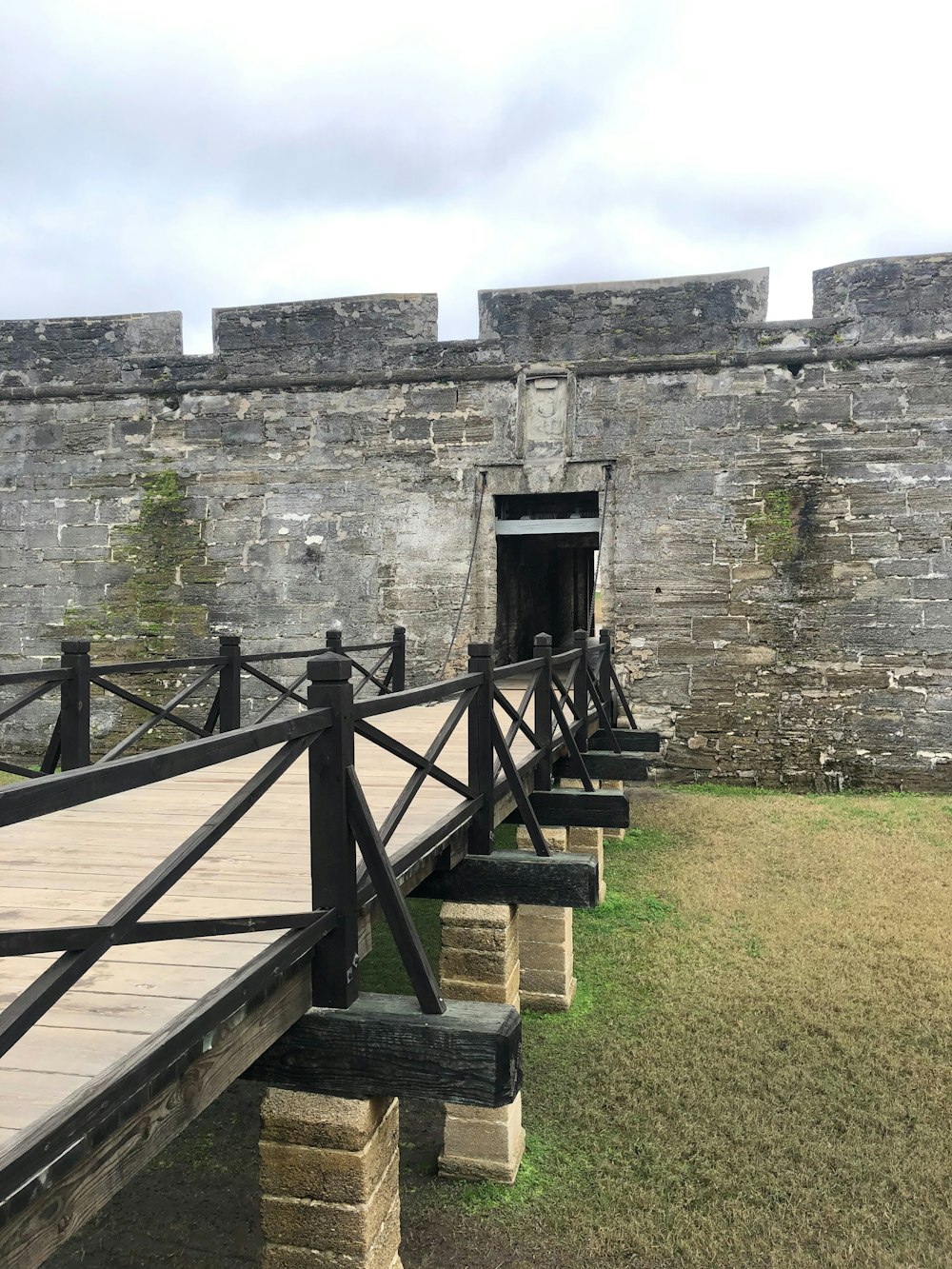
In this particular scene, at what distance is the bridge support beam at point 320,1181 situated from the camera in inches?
103

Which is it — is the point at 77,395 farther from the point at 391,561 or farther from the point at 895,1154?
the point at 895,1154

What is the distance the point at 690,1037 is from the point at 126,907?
3783mm

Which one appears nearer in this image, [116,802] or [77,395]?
[116,802]

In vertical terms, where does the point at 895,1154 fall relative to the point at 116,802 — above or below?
below

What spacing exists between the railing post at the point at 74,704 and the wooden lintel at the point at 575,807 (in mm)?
2401

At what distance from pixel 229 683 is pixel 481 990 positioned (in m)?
3.03

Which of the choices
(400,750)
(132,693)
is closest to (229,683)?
(132,693)

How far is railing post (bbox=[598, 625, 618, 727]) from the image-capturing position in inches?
324

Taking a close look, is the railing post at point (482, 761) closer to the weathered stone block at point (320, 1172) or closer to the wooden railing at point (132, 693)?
the wooden railing at point (132, 693)

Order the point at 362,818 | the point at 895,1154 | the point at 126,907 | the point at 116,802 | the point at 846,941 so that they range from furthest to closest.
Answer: the point at 846,941, the point at 116,802, the point at 895,1154, the point at 362,818, the point at 126,907

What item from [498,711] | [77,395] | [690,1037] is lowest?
[690,1037]

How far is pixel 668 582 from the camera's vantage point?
9.55 meters

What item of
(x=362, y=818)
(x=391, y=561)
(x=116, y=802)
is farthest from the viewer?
(x=391, y=561)

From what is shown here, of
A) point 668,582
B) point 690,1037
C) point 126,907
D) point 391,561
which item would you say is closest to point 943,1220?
point 690,1037
